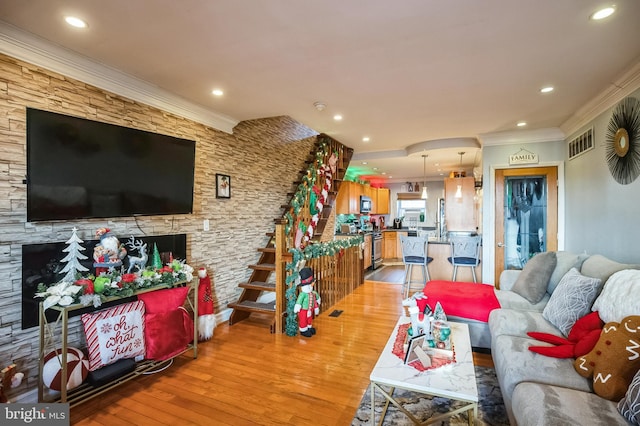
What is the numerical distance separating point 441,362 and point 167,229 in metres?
2.75

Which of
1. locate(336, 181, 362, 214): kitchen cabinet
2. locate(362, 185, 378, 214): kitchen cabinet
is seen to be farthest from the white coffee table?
locate(362, 185, 378, 214): kitchen cabinet

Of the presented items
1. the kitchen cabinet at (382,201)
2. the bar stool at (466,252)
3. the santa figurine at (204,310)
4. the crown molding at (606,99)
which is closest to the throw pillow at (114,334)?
the santa figurine at (204,310)

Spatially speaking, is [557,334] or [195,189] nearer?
[557,334]

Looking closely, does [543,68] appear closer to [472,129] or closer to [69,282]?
[472,129]

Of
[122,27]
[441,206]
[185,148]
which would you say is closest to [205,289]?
[185,148]

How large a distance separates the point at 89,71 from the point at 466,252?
4949mm

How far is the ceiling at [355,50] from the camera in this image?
6.04 feet

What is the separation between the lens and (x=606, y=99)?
315cm

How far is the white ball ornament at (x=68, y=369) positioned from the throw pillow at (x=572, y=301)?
3482 millimetres

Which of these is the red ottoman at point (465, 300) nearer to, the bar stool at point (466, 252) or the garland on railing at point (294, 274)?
the bar stool at point (466, 252)

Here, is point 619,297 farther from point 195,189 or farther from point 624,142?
point 195,189

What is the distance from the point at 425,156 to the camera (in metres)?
6.08

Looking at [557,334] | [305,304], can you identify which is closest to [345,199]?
[305,304]

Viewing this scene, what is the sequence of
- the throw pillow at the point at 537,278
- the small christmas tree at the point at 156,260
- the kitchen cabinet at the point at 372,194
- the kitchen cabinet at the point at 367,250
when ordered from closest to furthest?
the small christmas tree at the point at 156,260, the throw pillow at the point at 537,278, the kitchen cabinet at the point at 367,250, the kitchen cabinet at the point at 372,194
